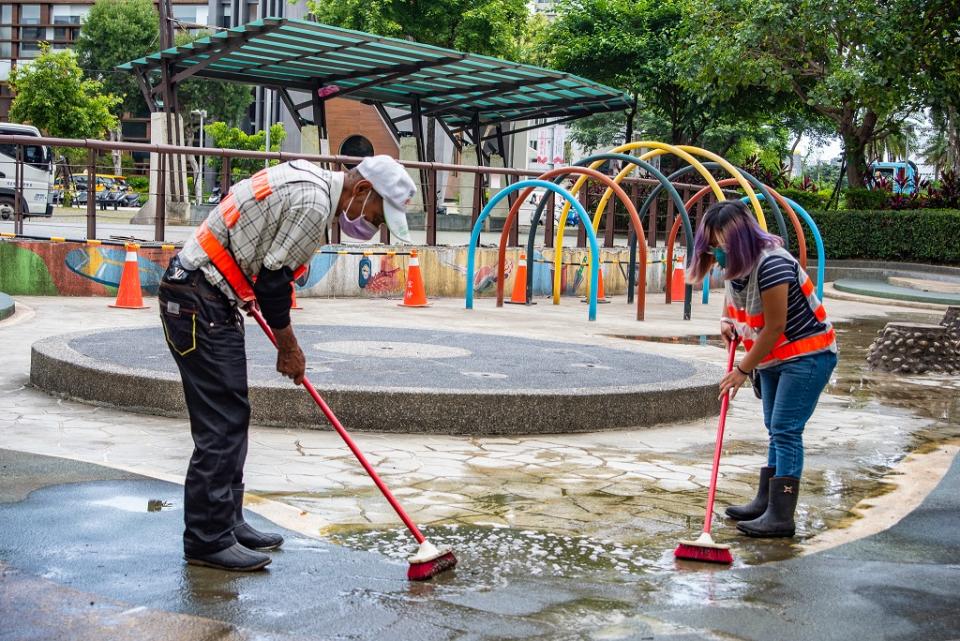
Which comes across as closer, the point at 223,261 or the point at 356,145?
the point at 223,261

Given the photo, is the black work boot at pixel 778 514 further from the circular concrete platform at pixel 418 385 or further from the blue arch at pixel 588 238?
the blue arch at pixel 588 238

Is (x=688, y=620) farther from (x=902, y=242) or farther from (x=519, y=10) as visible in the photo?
(x=519, y=10)

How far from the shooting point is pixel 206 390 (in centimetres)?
387

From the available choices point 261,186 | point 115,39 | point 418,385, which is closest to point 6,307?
point 418,385

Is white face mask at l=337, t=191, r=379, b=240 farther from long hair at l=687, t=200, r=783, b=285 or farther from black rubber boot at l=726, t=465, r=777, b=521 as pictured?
A: black rubber boot at l=726, t=465, r=777, b=521

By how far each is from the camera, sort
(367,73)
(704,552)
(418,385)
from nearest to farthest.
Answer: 1. (704,552)
2. (418,385)
3. (367,73)

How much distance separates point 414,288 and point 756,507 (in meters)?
9.31

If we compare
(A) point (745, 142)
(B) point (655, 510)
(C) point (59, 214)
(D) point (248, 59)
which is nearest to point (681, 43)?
(D) point (248, 59)

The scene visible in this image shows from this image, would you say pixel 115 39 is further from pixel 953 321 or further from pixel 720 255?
pixel 720 255

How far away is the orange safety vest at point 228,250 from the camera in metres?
3.85

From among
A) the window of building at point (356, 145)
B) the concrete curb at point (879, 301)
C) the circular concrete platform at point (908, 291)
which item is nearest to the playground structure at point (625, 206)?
the concrete curb at point (879, 301)

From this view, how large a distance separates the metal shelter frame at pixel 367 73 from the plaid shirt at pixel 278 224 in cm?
1204

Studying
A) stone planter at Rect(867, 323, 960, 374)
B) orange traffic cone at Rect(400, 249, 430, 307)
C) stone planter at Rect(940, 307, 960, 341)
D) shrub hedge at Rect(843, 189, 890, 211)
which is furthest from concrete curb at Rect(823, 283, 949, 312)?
orange traffic cone at Rect(400, 249, 430, 307)

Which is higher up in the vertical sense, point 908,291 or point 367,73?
point 367,73
